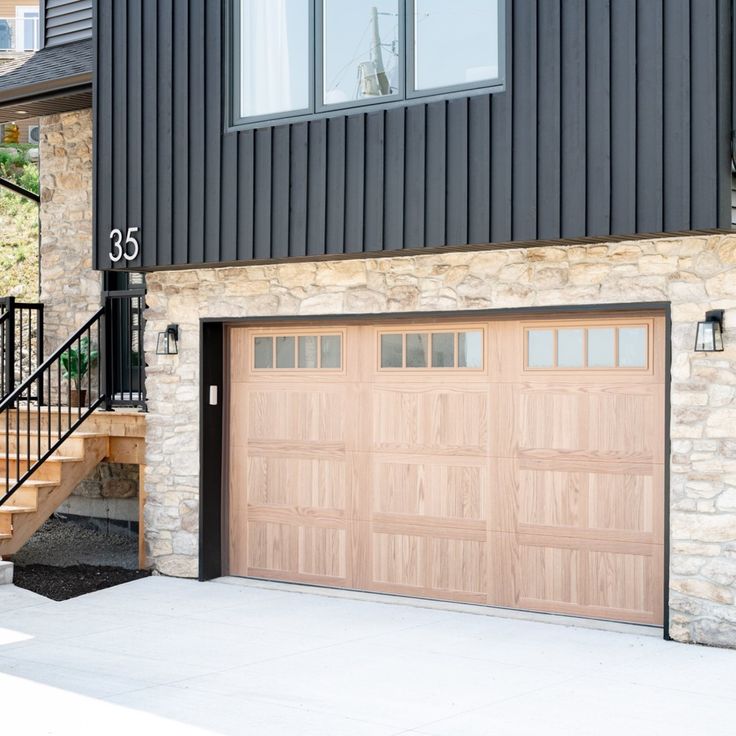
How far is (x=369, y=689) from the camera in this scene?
6289 millimetres

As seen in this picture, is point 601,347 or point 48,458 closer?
point 601,347

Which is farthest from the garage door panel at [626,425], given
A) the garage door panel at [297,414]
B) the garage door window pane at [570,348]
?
the garage door panel at [297,414]

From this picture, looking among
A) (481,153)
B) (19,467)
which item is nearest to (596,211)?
(481,153)

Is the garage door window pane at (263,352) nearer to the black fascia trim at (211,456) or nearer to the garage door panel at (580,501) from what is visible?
the black fascia trim at (211,456)

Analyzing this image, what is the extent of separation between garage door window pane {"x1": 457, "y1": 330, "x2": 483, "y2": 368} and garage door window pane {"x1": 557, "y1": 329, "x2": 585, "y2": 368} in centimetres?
61

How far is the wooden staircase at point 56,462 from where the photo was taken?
9.45 metres

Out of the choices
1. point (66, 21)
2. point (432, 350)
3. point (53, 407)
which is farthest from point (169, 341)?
point (66, 21)

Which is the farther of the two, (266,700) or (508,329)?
(508,329)

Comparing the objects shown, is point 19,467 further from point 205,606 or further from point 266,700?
point 266,700

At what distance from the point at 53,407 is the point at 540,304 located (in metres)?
5.67

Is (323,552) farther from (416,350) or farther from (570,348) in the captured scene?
(570,348)

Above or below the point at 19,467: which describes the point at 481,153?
above

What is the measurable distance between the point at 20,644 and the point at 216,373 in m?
3.04

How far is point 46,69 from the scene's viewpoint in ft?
38.2
